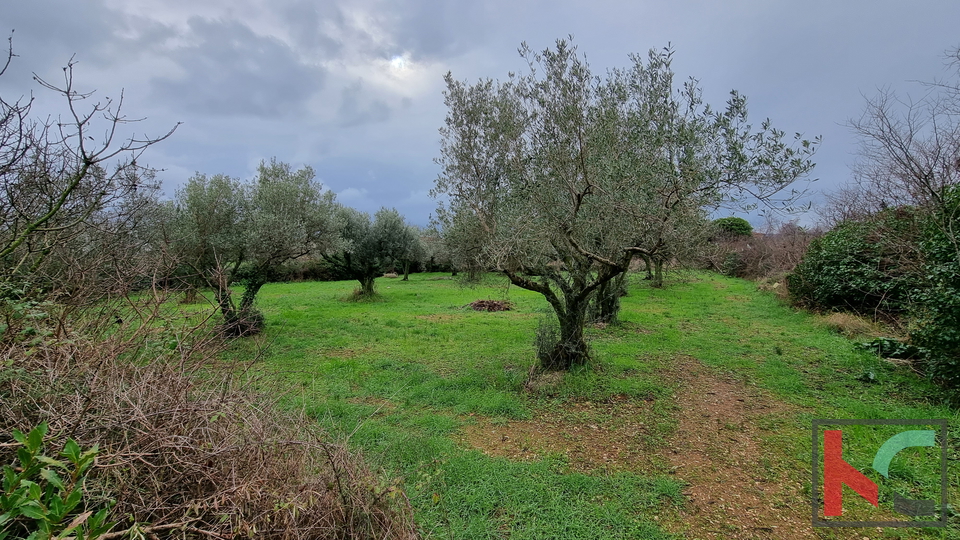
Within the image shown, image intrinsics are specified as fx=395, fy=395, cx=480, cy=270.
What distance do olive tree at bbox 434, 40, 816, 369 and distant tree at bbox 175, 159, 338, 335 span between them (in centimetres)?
603

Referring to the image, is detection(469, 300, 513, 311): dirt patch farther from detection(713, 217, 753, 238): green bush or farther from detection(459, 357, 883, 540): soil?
detection(713, 217, 753, 238): green bush

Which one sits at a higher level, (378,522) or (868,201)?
(868,201)

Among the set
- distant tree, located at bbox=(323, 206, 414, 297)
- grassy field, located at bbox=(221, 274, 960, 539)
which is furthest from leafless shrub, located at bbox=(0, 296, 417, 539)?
distant tree, located at bbox=(323, 206, 414, 297)

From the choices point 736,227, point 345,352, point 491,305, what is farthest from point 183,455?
point 736,227

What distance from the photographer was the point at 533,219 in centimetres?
592

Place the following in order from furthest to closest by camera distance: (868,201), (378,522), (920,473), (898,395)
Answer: (868,201) < (898,395) < (920,473) < (378,522)

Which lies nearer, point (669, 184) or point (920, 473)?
point (920, 473)

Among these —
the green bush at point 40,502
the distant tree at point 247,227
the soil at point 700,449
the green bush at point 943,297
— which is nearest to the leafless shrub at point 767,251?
the green bush at point 943,297

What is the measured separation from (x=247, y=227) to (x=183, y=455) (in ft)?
33.5

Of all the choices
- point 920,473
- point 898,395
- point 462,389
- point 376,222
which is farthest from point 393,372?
point 376,222

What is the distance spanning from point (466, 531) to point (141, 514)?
7.11 ft

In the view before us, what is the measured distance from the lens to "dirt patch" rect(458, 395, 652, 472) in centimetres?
436

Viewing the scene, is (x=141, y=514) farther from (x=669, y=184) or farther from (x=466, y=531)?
(x=669, y=184)

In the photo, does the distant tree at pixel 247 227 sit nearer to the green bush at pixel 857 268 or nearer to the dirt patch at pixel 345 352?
the dirt patch at pixel 345 352
